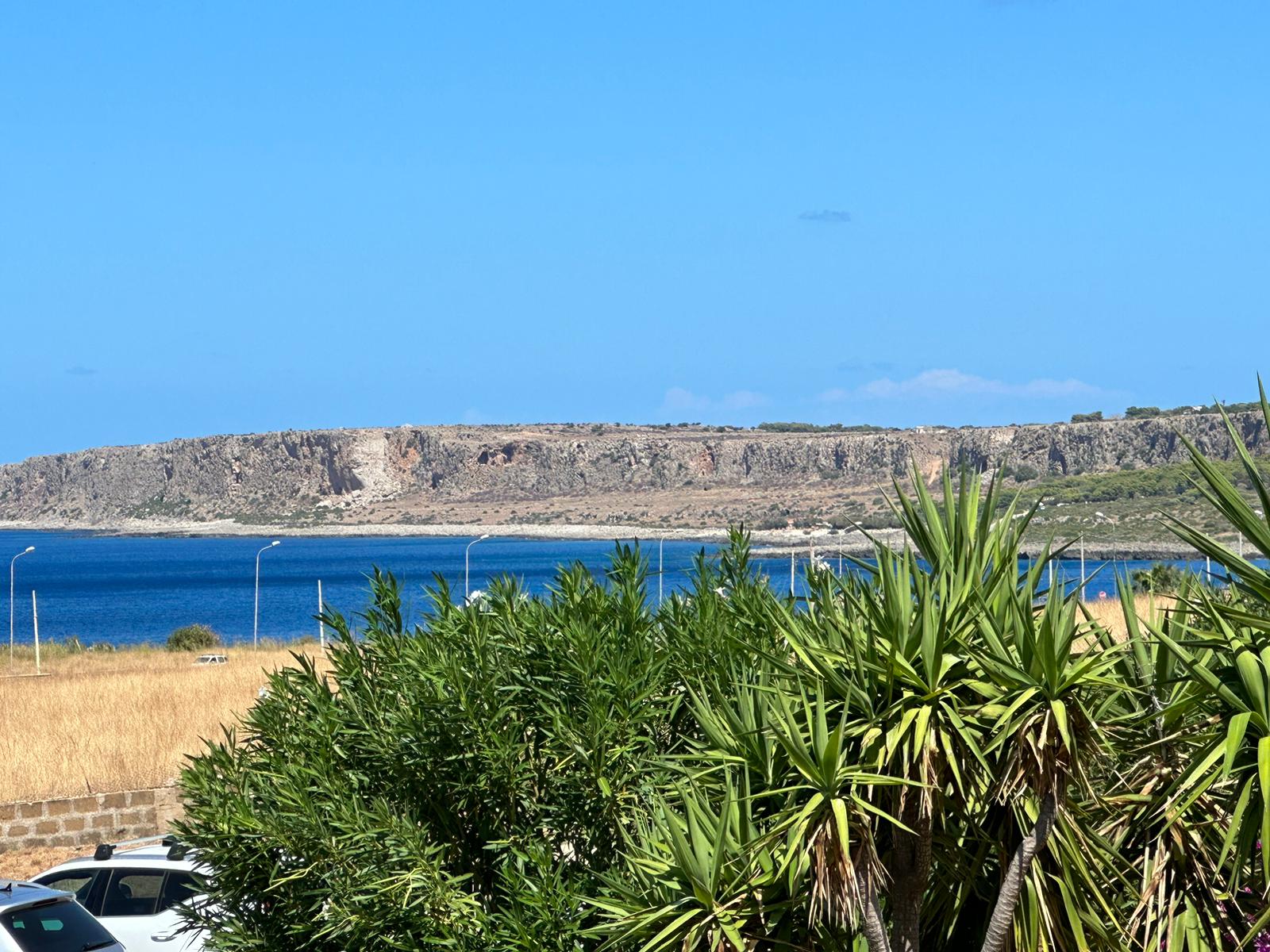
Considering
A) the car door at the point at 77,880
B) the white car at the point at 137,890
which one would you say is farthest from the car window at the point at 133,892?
the car door at the point at 77,880

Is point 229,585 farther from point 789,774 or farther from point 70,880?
point 789,774

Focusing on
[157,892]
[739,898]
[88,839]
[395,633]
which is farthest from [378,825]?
[88,839]

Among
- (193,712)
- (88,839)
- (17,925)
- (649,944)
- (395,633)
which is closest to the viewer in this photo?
(649,944)

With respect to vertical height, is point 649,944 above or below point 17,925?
above

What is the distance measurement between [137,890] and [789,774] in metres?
7.21

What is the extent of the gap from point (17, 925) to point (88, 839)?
1003 cm

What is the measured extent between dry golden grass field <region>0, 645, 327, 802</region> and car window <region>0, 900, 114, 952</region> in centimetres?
479

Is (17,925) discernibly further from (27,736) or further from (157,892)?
(27,736)

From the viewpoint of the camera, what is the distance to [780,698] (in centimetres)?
744

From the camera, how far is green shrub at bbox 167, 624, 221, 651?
6450 cm

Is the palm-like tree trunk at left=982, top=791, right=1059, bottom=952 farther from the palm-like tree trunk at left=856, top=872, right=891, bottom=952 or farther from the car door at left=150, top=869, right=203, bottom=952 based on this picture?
the car door at left=150, top=869, right=203, bottom=952

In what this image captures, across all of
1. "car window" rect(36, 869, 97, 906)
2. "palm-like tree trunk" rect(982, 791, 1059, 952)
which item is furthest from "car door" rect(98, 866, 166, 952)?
"palm-like tree trunk" rect(982, 791, 1059, 952)

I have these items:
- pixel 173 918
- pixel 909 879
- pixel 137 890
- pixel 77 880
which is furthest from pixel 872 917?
pixel 77 880

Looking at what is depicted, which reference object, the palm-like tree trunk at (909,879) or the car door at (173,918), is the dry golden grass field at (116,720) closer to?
the car door at (173,918)
